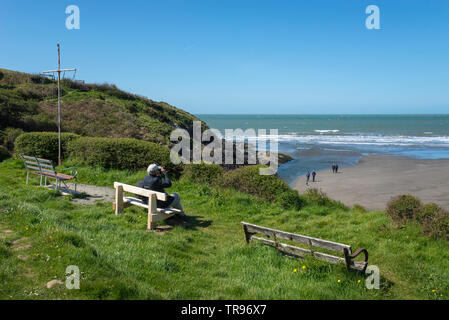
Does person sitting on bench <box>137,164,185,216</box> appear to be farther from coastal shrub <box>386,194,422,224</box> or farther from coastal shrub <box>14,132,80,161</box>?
coastal shrub <box>14,132,80,161</box>

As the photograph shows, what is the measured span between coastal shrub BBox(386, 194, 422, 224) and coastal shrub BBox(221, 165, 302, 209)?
289 centimetres

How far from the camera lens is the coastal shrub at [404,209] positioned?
8141mm

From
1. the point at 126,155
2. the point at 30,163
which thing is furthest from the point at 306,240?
the point at 30,163

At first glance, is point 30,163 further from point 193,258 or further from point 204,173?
point 193,258

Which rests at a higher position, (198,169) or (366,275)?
(198,169)

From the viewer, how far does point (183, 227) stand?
8.17m

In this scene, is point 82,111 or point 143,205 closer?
point 143,205

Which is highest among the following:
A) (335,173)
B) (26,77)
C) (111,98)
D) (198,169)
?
(26,77)

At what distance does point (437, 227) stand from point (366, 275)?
3.27 metres

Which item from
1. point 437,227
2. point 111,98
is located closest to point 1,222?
point 437,227

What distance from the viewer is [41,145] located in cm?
1559

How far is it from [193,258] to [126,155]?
8.82 metres

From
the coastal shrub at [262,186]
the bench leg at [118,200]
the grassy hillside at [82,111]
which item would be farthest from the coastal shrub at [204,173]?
the grassy hillside at [82,111]

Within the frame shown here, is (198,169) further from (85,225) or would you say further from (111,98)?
(111,98)
